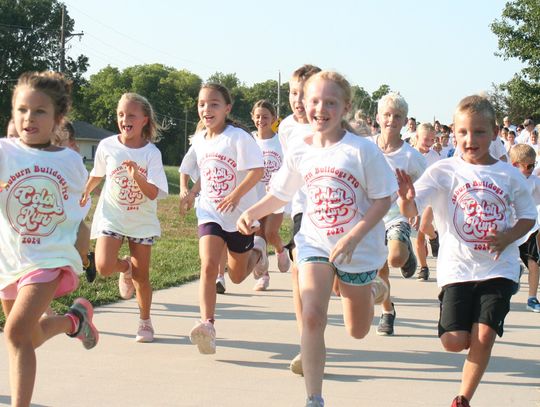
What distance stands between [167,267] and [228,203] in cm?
478

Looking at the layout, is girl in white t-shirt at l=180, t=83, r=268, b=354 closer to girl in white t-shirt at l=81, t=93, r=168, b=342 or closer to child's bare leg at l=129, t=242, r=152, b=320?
girl in white t-shirt at l=81, t=93, r=168, b=342

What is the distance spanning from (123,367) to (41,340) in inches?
45.7

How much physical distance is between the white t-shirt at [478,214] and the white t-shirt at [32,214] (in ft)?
6.91

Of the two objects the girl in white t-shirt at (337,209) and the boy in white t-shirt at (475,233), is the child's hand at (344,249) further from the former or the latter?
the boy in white t-shirt at (475,233)

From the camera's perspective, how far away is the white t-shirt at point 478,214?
504cm

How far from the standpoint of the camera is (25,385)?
14.6ft

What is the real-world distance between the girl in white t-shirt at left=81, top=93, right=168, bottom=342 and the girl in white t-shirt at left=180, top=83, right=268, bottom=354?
1.07ft

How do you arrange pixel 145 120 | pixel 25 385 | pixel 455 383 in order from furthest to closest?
pixel 145 120 < pixel 455 383 < pixel 25 385

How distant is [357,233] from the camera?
4.87m

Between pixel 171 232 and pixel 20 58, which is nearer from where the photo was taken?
pixel 171 232

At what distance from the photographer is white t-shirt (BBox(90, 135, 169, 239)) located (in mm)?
7285

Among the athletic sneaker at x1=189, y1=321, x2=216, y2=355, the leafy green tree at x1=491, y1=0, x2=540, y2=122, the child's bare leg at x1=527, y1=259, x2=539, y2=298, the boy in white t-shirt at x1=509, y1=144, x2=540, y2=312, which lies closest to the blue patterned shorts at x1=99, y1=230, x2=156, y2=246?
the athletic sneaker at x1=189, y1=321, x2=216, y2=355

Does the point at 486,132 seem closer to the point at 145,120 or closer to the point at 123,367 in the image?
the point at 123,367

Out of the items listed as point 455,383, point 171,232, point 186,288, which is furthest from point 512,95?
point 455,383
